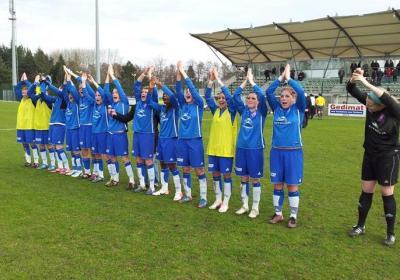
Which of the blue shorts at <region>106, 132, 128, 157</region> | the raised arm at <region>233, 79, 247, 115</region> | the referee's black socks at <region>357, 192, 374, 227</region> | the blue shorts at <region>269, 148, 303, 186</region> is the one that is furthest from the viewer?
the blue shorts at <region>106, 132, 128, 157</region>

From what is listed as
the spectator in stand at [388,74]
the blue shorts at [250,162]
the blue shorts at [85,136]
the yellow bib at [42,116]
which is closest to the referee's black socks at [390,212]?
the blue shorts at [250,162]

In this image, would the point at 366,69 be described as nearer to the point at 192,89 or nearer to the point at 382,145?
the point at 192,89

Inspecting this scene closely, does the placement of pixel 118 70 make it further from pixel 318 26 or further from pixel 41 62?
pixel 318 26

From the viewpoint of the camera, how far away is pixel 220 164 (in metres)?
7.37

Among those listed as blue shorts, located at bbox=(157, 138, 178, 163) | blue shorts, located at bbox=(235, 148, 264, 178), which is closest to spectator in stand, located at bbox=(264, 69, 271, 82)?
blue shorts, located at bbox=(157, 138, 178, 163)

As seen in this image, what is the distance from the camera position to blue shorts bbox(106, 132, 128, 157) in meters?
8.94

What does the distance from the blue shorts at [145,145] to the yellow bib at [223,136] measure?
5.23ft

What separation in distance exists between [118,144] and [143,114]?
0.98 meters

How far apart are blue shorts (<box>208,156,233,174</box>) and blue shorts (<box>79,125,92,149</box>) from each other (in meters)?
3.54

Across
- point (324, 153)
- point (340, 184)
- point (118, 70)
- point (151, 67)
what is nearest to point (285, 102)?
point (151, 67)

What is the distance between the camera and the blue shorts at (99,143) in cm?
926

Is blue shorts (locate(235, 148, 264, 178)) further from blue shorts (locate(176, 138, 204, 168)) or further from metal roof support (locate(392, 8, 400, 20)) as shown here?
metal roof support (locate(392, 8, 400, 20))

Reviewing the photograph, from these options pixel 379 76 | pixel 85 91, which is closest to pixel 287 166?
pixel 85 91

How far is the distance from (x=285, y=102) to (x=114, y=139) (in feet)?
13.5
